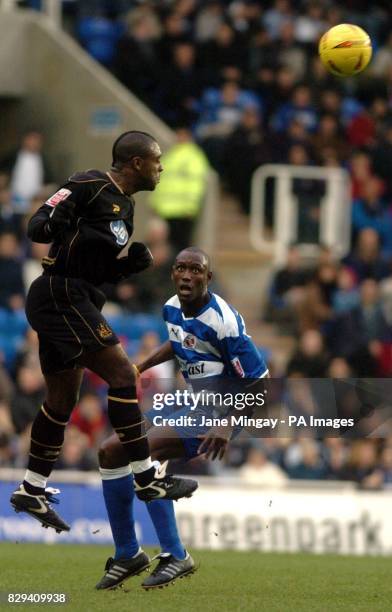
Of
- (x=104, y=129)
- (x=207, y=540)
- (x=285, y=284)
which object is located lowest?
(x=207, y=540)

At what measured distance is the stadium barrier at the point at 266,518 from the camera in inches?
576

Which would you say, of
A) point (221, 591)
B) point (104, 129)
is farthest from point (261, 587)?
point (104, 129)

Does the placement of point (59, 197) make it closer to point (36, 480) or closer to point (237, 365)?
point (237, 365)

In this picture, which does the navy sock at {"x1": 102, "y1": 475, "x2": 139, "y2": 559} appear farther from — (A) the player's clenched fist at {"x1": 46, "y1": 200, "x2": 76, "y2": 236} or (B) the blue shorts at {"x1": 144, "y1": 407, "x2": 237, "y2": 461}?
(A) the player's clenched fist at {"x1": 46, "y1": 200, "x2": 76, "y2": 236}

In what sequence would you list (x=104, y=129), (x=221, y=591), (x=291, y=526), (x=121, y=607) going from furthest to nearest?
(x=104, y=129) → (x=291, y=526) → (x=221, y=591) → (x=121, y=607)

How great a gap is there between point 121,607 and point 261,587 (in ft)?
4.76

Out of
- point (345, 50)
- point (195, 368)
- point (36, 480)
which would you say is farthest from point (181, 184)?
point (36, 480)

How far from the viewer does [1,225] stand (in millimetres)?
17891

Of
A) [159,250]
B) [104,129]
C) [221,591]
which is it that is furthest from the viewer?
[104,129]

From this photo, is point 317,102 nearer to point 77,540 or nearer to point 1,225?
point 1,225

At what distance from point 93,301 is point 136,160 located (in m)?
0.85

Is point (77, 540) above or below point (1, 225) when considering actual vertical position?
below

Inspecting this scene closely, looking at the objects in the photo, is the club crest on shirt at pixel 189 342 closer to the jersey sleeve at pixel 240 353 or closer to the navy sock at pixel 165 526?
the jersey sleeve at pixel 240 353

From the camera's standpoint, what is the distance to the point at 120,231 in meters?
9.18
